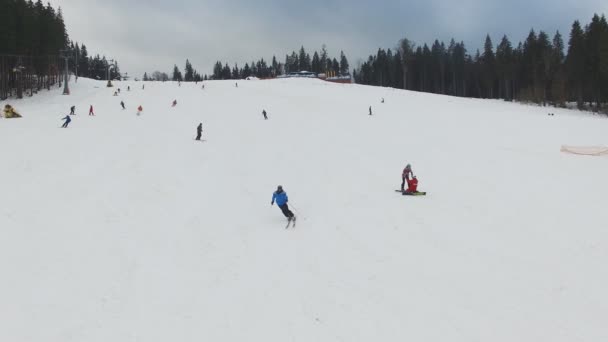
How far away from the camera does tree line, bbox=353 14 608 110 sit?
65.8m

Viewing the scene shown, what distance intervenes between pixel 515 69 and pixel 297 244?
88975 mm

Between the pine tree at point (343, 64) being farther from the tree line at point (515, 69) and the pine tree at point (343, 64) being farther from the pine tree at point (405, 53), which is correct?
the pine tree at point (405, 53)

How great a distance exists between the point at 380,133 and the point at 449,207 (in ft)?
63.4

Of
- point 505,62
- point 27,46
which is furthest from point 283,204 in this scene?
point 505,62

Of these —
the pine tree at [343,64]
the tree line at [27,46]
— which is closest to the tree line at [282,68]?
the pine tree at [343,64]

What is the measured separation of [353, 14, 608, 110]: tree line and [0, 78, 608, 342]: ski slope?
Answer: 164ft

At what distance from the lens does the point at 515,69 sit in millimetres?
87250

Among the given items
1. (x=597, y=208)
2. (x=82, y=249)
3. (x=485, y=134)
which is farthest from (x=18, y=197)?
(x=485, y=134)

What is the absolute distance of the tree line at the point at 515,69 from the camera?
65.8 metres

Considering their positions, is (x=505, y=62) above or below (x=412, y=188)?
above

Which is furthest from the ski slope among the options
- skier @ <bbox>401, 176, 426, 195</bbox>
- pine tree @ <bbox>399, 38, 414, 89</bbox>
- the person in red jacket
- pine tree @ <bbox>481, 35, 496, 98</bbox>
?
pine tree @ <bbox>399, 38, 414, 89</bbox>

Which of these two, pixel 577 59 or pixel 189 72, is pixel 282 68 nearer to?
pixel 189 72

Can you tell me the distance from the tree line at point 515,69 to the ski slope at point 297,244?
5010 centimetres

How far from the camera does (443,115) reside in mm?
47344
